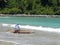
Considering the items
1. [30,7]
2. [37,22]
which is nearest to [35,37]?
[37,22]

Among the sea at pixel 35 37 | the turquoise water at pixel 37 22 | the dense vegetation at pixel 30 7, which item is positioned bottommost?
the dense vegetation at pixel 30 7

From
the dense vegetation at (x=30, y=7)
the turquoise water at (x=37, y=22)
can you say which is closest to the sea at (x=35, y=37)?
the turquoise water at (x=37, y=22)

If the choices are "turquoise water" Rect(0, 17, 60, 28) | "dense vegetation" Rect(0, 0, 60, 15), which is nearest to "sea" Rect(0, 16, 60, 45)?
"turquoise water" Rect(0, 17, 60, 28)

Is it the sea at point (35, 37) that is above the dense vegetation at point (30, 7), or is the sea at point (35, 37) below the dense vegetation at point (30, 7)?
above

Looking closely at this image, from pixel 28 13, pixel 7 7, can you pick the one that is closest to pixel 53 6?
pixel 28 13

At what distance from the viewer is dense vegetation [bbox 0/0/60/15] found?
125 meters

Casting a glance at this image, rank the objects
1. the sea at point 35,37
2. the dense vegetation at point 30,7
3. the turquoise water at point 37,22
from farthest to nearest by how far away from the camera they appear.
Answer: the dense vegetation at point 30,7 → the turquoise water at point 37,22 → the sea at point 35,37

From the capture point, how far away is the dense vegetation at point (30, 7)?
124812mm

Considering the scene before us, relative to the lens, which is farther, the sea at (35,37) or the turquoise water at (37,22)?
the turquoise water at (37,22)

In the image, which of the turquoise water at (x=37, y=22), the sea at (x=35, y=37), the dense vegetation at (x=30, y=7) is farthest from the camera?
the dense vegetation at (x=30, y=7)

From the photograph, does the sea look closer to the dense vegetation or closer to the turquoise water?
the turquoise water

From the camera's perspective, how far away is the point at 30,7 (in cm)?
13088

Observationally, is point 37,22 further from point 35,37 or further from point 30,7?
point 30,7

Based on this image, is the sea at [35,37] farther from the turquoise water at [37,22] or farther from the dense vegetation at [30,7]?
the dense vegetation at [30,7]
